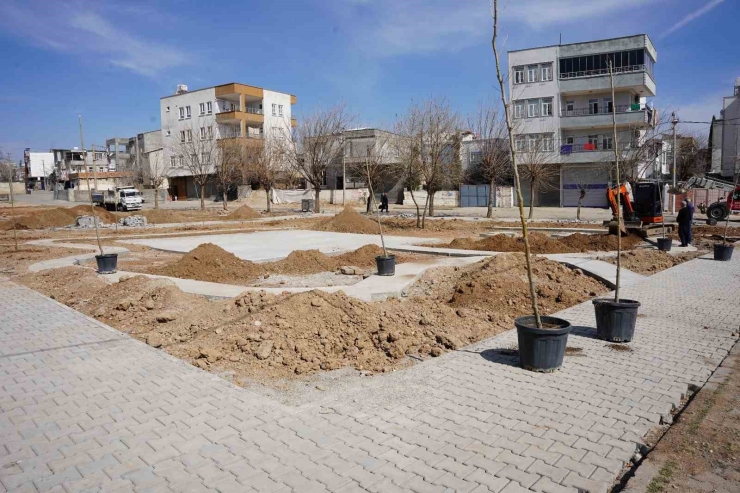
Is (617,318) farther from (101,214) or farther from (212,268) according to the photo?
(101,214)

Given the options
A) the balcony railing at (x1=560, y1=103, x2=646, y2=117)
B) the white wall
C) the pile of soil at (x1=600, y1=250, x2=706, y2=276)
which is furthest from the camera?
the white wall

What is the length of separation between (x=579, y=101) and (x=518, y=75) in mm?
6192

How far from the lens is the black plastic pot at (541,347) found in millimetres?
5512

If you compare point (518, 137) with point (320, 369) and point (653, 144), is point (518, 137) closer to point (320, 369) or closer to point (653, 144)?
point (653, 144)

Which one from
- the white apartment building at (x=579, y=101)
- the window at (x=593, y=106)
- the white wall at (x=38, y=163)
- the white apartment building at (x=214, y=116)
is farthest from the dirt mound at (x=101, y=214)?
the white wall at (x=38, y=163)

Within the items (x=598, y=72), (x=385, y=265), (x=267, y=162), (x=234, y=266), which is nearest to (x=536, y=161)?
(x=598, y=72)

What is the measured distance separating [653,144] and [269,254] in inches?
1147

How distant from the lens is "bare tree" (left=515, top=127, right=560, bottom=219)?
115 ft

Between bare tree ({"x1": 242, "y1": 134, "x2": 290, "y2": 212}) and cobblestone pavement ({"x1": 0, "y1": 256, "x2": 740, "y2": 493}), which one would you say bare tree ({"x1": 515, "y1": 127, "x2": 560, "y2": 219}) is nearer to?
bare tree ({"x1": 242, "y1": 134, "x2": 290, "y2": 212})

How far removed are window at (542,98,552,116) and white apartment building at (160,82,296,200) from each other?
27.6 meters

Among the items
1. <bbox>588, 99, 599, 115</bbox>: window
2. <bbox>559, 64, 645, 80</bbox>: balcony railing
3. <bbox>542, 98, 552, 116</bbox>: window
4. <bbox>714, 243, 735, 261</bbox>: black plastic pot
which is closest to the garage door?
<bbox>588, 99, 599, 115</bbox>: window

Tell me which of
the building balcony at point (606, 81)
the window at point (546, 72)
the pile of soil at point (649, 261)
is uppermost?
the window at point (546, 72)

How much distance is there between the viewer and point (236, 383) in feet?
18.5

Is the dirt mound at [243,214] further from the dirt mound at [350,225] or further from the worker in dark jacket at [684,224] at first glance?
the worker in dark jacket at [684,224]
